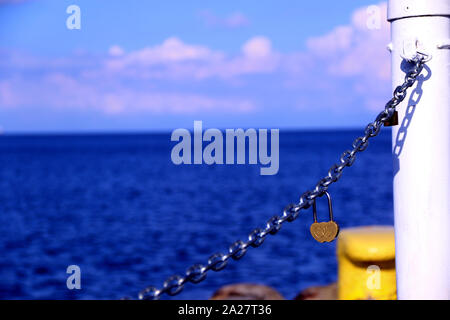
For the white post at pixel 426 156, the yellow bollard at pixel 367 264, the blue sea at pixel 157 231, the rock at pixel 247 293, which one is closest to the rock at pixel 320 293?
the rock at pixel 247 293

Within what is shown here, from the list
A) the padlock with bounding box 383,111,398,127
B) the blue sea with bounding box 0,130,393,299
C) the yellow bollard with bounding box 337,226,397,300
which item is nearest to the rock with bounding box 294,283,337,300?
the yellow bollard with bounding box 337,226,397,300

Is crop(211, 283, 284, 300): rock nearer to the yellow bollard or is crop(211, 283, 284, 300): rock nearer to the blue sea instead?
the yellow bollard

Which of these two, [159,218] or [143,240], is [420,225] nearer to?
[143,240]

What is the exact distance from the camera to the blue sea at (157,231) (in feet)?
57.9

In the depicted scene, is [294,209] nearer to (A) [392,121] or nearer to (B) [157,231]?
(A) [392,121]

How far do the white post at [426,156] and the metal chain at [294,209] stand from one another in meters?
0.08

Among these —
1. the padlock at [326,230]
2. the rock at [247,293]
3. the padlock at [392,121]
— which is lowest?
the rock at [247,293]

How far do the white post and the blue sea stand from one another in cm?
1154

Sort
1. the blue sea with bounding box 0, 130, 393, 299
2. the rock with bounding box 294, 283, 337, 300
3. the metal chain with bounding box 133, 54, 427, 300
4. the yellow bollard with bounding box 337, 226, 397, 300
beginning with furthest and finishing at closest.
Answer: the blue sea with bounding box 0, 130, 393, 299 → the rock with bounding box 294, 283, 337, 300 → the yellow bollard with bounding box 337, 226, 397, 300 → the metal chain with bounding box 133, 54, 427, 300

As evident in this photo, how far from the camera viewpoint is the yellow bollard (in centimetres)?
538

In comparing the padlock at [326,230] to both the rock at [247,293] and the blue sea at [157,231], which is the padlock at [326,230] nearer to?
the rock at [247,293]

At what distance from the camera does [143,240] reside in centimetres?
2514

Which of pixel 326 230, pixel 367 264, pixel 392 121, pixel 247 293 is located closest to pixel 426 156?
pixel 392 121
